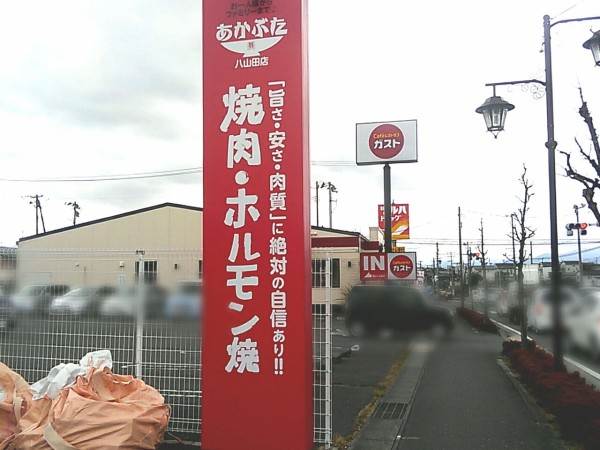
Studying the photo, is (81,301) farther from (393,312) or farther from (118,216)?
(118,216)

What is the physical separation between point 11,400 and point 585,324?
26.5 feet

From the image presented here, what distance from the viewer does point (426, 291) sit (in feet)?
45.7

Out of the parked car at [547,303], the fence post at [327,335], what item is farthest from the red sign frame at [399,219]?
the fence post at [327,335]

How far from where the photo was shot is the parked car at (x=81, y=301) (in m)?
6.27

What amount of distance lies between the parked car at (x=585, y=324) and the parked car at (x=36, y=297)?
6.72 m

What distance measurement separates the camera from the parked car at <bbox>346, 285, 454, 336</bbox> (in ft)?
39.0

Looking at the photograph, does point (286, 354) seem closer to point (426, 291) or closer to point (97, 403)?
point (97, 403)

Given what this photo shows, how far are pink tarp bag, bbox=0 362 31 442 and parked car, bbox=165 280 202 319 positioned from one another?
5.22ft

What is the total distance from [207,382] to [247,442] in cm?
65

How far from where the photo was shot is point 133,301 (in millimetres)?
6184

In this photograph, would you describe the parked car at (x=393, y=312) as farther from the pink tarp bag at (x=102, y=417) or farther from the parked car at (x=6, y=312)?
the parked car at (x=6, y=312)

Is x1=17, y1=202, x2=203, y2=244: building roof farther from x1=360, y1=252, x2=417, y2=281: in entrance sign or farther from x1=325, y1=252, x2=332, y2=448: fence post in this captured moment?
→ x1=325, y1=252, x2=332, y2=448: fence post

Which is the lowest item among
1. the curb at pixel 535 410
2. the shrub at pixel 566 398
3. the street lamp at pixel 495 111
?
the curb at pixel 535 410

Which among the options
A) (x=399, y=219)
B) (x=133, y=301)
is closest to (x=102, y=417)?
(x=133, y=301)
